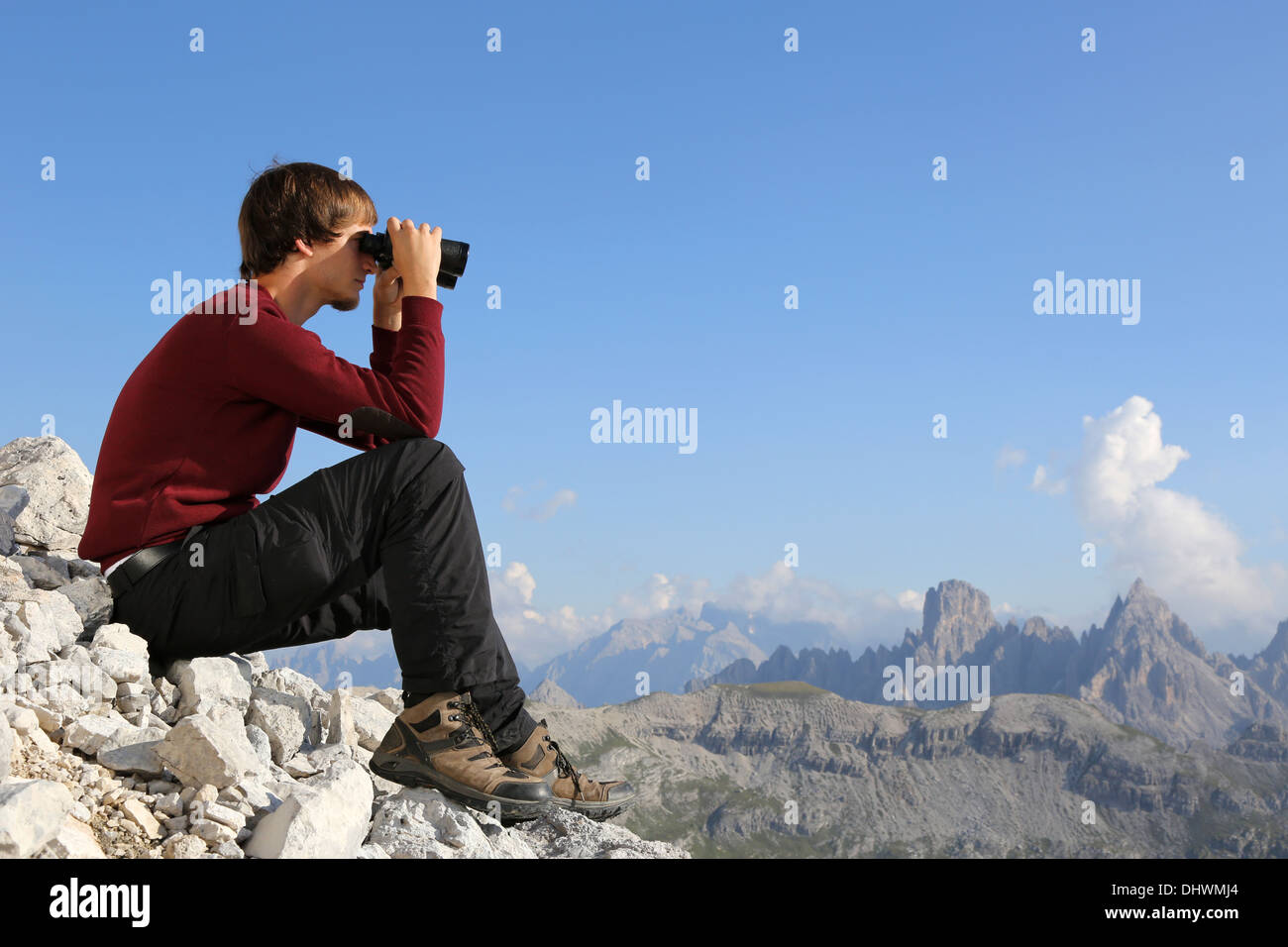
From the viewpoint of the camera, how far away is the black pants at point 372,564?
507cm

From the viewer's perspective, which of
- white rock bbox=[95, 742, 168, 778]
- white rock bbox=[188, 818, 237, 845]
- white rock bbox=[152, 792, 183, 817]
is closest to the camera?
white rock bbox=[188, 818, 237, 845]

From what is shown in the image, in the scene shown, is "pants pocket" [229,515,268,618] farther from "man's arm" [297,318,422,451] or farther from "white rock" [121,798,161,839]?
"white rock" [121,798,161,839]

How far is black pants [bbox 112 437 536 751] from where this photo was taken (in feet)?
16.6

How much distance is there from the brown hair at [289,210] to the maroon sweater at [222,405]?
0.37 meters

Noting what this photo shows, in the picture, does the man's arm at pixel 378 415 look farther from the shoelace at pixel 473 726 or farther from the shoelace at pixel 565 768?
the shoelace at pixel 565 768

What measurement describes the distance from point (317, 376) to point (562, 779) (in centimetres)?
252

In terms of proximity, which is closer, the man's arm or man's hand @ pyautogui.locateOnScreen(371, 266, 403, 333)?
the man's arm

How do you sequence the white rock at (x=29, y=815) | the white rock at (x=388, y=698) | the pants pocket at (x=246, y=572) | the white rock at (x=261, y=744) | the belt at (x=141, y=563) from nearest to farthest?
the white rock at (x=29, y=815)
the pants pocket at (x=246, y=572)
the belt at (x=141, y=563)
the white rock at (x=261, y=744)
the white rock at (x=388, y=698)

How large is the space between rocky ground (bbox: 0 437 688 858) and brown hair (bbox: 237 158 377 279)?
2231 mm

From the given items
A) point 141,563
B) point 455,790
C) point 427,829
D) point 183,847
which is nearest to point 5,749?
point 183,847

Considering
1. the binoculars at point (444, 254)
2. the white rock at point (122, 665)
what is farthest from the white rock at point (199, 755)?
the binoculars at point (444, 254)

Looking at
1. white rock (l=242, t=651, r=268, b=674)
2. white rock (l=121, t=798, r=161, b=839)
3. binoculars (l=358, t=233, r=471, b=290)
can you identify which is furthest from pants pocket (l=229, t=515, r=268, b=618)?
white rock (l=242, t=651, r=268, b=674)
